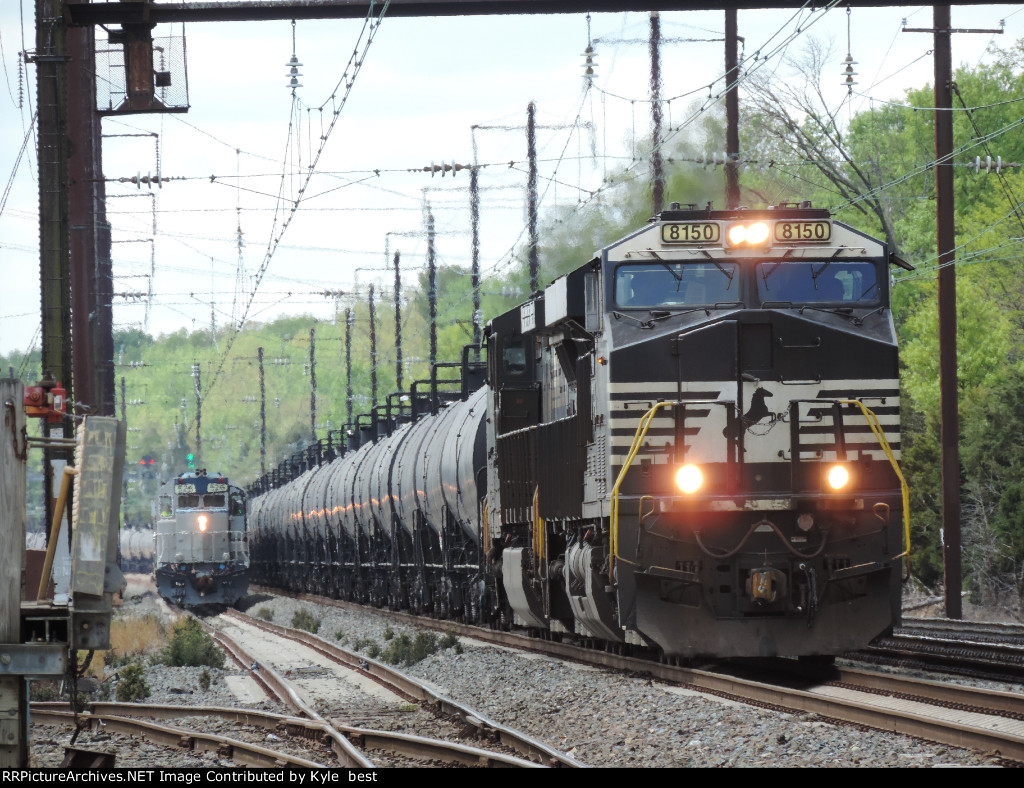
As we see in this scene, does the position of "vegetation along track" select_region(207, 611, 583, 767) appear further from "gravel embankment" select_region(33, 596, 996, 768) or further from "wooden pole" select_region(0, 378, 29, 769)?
"wooden pole" select_region(0, 378, 29, 769)

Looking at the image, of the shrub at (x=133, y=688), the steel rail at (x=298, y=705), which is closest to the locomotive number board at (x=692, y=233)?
the steel rail at (x=298, y=705)

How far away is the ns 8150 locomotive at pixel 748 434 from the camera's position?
12.2m

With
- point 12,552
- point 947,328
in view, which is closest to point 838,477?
point 12,552

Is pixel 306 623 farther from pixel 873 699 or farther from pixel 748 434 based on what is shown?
pixel 873 699

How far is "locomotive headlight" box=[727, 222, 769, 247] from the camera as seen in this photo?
12.7m

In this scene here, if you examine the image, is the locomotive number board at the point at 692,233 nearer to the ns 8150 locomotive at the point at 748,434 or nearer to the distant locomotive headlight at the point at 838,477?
the ns 8150 locomotive at the point at 748,434

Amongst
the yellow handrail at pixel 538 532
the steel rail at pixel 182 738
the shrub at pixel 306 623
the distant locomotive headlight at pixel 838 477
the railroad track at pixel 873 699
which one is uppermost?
the distant locomotive headlight at pixel 838 477

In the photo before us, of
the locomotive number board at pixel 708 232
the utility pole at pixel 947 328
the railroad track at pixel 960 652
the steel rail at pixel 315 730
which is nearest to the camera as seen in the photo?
the steel rail at pixel 315 730

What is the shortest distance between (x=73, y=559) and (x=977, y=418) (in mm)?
23149

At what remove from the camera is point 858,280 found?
42.3 ft

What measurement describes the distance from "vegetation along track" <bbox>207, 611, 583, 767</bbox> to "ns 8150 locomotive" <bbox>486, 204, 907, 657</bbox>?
192 cm

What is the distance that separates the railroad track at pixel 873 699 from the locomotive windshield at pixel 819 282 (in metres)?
3.32

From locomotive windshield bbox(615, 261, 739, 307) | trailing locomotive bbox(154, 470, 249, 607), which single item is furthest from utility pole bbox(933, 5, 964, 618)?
trailing locomotive bbox(154, 470, 249, 607)
